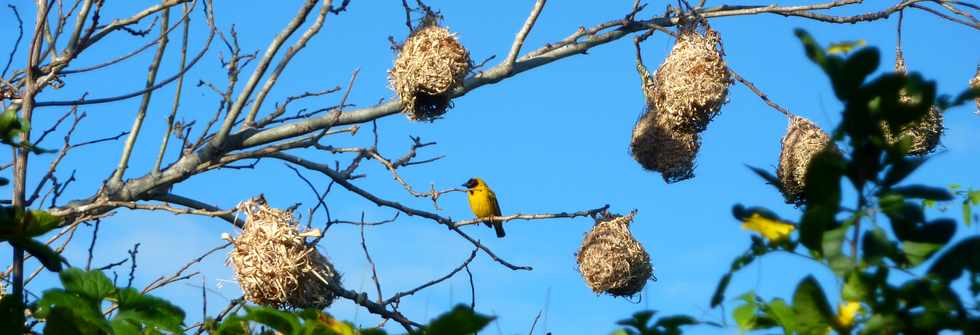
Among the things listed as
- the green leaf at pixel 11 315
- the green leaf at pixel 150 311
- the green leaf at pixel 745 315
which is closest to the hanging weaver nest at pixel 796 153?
the green leaf at pixel 150 311

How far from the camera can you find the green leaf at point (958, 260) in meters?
0.93

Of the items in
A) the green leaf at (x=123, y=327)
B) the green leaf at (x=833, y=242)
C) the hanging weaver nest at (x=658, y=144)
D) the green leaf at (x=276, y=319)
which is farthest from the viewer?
the hanging weaver nest at (x=658, y=144)

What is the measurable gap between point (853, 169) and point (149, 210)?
2.81 metres

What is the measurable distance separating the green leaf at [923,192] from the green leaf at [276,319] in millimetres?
774

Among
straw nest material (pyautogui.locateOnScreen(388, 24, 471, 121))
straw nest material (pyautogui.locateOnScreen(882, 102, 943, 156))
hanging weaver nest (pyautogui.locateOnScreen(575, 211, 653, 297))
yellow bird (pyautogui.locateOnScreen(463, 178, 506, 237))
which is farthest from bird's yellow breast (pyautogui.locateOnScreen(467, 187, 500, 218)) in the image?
straw nest material (pyautogui.locateOnScreen(882, 102, 943, 156))

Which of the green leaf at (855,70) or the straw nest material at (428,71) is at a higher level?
the straw nest material at (428,71)

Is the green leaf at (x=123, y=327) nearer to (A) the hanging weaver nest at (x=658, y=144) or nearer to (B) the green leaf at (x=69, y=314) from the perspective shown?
(B) the green leaf at (x=69, y=314)

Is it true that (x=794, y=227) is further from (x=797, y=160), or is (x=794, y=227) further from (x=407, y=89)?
(x=797, y=160)

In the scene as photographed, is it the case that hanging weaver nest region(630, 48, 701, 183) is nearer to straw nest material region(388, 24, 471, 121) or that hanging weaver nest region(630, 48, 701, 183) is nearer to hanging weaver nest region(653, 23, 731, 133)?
hanging weaver nest region(653, 23, 731, 133)

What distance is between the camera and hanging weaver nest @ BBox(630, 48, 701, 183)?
4984mm

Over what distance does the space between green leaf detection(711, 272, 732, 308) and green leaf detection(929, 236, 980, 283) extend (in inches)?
6.5

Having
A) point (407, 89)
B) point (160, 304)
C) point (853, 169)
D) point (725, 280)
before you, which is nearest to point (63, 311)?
point (160, 304)

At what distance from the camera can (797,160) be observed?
4676 millimetres

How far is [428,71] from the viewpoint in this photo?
4.29m
